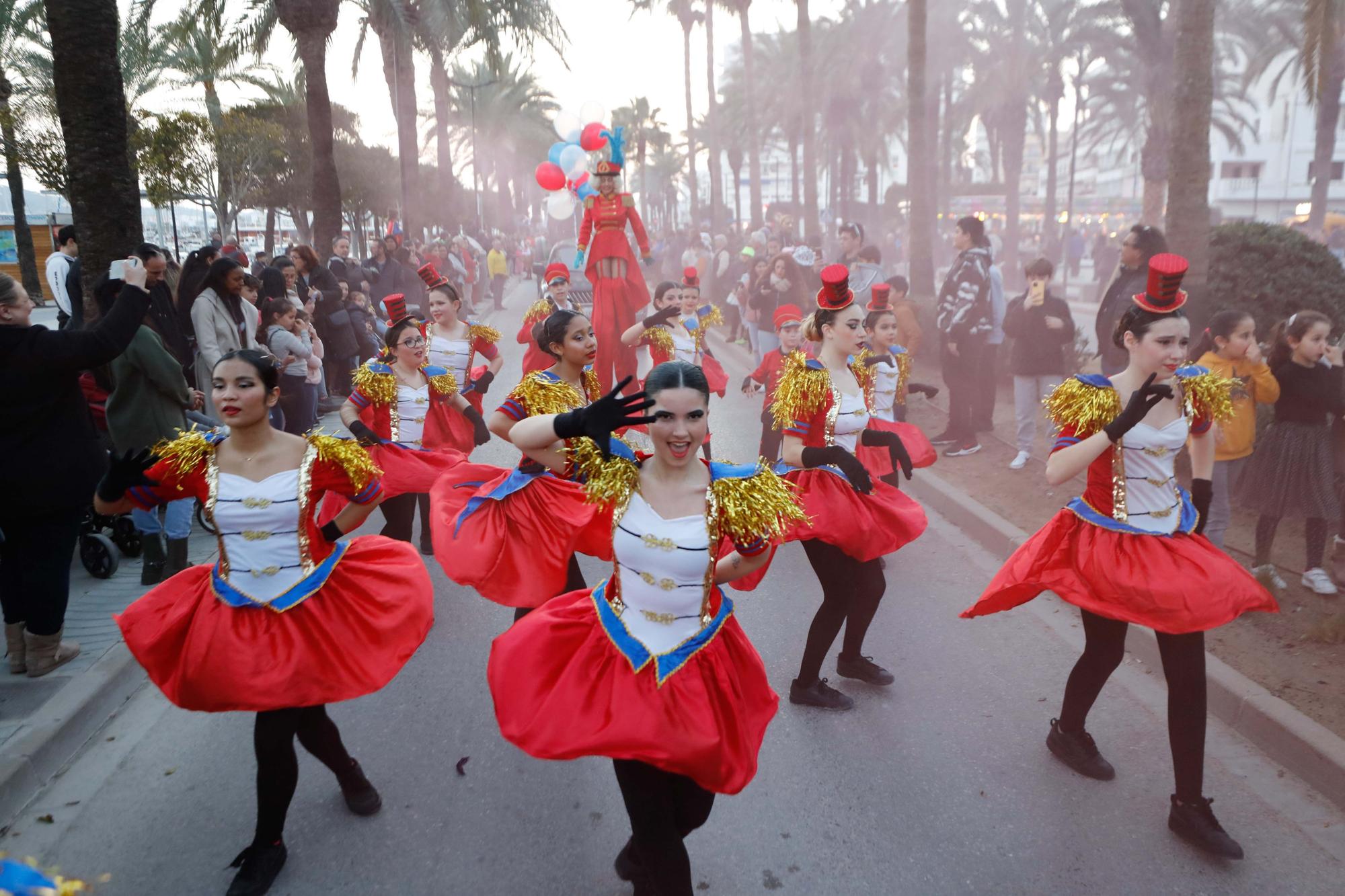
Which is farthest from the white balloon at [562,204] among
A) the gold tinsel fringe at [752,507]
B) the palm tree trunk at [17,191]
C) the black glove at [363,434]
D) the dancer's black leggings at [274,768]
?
the gold tinsel fringe at [752,507]

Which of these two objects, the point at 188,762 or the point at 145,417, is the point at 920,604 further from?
the point at 145,417

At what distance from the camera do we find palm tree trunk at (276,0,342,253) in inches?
630

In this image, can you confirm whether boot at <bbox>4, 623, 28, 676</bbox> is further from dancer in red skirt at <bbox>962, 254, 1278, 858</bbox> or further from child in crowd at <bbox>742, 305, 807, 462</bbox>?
dancer in red skirt at <bbox>962, 254, 1278, 858</bbox>

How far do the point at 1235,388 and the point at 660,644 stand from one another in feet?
15.1

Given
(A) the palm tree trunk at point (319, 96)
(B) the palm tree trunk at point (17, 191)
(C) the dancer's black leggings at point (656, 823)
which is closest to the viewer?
(C) the dancer's black leggings at point (656, 823)

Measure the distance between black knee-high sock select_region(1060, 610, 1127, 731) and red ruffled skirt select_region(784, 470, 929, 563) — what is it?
94cm

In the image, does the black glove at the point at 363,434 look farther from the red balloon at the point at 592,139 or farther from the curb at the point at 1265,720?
the red balloon at the point at 592,139

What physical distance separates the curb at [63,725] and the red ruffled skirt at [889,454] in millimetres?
4270

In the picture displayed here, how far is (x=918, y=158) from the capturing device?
627 inches

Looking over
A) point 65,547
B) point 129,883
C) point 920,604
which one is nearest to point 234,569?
point 129,883

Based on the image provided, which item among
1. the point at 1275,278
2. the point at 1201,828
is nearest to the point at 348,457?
the point at 1201,828

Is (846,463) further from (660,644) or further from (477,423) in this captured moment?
(477,423)

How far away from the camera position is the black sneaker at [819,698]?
4.81 m

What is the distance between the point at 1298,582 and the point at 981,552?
2.06m
